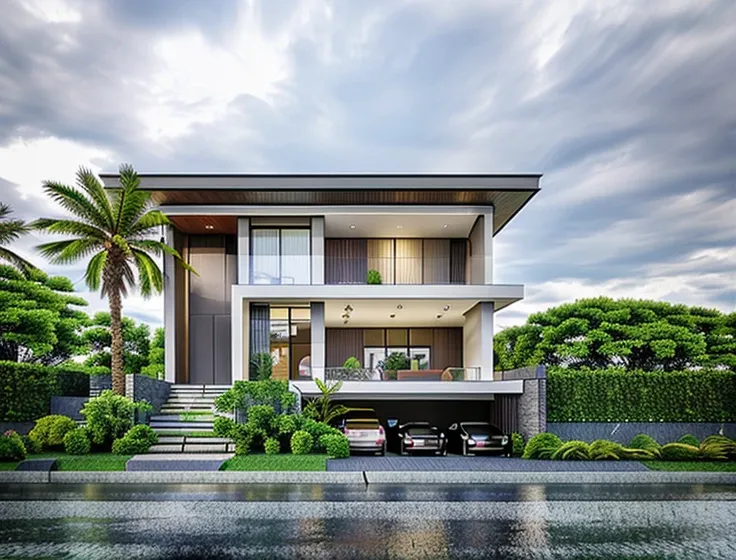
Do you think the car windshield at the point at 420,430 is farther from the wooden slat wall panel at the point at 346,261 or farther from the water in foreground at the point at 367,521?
the wooden slat wall panel at the point at 346,261

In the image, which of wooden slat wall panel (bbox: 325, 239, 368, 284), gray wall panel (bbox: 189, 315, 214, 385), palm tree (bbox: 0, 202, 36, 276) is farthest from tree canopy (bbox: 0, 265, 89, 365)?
wooden slat wall panel (bbox: 325, 239, 368, 284)

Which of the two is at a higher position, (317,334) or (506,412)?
(317,334)

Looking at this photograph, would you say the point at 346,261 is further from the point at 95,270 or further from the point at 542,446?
the point at 542,446

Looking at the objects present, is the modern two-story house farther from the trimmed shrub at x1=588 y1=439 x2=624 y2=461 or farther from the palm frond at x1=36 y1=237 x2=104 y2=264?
the trimmed shrub at x1=588 y1=439 x2=624 y2=461

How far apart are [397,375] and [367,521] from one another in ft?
43.2

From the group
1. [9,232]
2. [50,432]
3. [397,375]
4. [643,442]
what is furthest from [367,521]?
[9,232]

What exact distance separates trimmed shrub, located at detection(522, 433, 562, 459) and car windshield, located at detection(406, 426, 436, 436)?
3034 mm

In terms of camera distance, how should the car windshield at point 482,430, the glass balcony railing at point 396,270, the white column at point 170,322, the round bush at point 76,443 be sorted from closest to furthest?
1. the round bush at point 76,443
2. the car windshield at point 482,430
3. the white column at point 170,322
4. the glass balcony railing at point 396,270

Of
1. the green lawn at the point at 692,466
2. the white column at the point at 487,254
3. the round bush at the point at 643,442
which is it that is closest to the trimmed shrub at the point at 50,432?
the white column at the point at 487,254

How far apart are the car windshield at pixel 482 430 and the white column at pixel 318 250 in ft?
26.1

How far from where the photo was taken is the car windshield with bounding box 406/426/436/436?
22.0m

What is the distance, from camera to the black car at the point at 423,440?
21.8m

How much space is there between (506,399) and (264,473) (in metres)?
10.7

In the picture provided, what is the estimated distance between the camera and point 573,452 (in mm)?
19891
